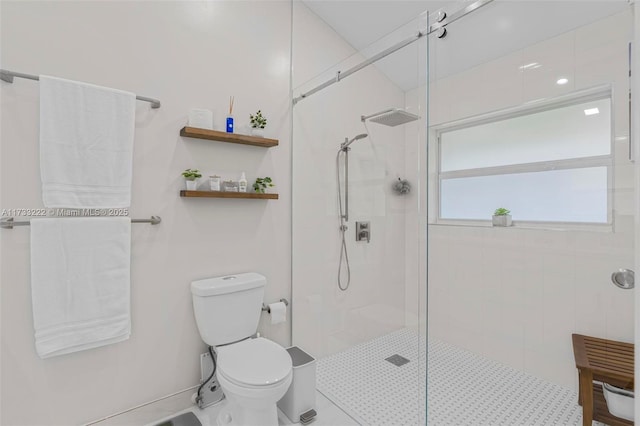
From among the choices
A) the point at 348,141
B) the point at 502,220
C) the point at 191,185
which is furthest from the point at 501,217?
the point at 191,185

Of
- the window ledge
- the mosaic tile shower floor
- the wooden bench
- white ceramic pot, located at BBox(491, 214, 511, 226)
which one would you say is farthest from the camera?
white ceramic pot, located at BBox(491, 214, 511, 226)

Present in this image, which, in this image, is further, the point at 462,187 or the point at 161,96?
the point at 462,187

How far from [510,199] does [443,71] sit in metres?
0.91

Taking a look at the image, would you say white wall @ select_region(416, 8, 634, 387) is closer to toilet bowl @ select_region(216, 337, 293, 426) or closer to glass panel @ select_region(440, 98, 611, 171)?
glass panel @ select_region(440, 98, 611, 171)

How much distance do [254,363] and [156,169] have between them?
1163 millimetres

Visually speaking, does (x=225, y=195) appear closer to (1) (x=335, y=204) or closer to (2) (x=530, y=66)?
(1) (x=335, y=204)

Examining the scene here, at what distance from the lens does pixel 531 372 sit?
1.94 m

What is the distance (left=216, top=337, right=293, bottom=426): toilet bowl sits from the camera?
1394 millimetres

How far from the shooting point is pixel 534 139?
1.92 m

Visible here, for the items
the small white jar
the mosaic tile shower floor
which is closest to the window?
the mosaic tile shower floor

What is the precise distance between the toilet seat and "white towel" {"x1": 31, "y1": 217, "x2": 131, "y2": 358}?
A: 1.78 feet

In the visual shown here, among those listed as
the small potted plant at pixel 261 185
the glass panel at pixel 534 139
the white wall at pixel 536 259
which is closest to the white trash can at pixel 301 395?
the white wall at pixel 536 259

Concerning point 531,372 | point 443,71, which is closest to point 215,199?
point 443,71

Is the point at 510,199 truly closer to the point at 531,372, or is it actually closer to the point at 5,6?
the point at 531,372
